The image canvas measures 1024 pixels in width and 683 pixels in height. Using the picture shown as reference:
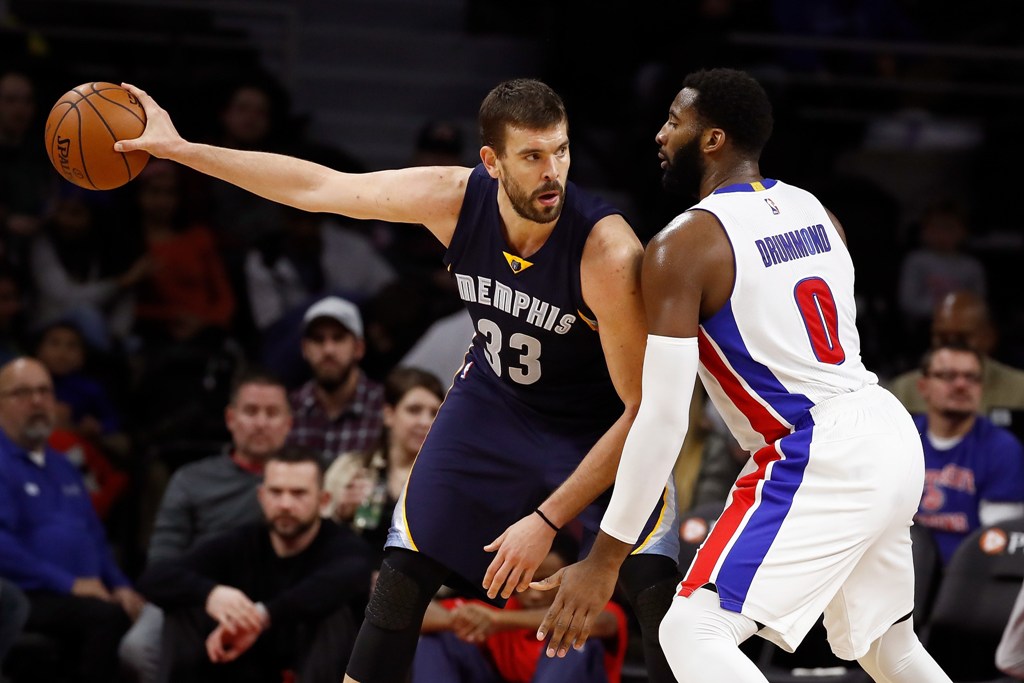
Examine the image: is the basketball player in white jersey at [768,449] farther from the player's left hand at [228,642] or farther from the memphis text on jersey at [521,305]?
the player's left hand at [228,642]

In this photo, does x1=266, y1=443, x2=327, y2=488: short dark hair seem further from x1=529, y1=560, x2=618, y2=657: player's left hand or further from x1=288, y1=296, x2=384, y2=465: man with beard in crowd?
x1=529, y1=560, x2=618, y2=657: player's left hand

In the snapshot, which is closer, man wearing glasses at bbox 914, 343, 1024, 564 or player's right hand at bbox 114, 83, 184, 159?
player's right hand at bbox 114, 83, 184, 159

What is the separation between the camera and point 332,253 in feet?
28.7

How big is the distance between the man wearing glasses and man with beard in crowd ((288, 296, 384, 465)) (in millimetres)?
2676

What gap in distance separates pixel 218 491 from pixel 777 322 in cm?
358

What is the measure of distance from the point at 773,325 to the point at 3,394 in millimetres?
4331

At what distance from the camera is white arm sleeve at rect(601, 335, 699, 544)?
3535 mm

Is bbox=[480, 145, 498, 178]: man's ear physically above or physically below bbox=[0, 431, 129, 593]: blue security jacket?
above

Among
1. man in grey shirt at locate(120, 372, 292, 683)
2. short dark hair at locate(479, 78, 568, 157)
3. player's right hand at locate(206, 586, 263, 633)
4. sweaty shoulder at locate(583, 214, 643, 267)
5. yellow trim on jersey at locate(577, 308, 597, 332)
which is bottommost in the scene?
player's right hand at locate(206, 586, 263, 633)

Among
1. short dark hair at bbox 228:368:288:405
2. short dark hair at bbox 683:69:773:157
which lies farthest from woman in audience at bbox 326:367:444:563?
short dark hair at bbox 683:69:773:157

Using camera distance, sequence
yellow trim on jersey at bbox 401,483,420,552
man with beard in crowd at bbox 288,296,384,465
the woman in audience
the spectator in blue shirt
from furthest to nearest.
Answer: man with beard in crowd at bbox 288,296,384,465
the woman in audience
the spectator in blue shirt
yellow trim on jersey at bbox 401,483,420,552

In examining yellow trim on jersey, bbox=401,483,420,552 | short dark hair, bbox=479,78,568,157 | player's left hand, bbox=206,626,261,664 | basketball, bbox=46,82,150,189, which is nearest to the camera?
short dark hair, bbox=479,78,568,157

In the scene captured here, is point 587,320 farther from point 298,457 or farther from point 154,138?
point 298,457

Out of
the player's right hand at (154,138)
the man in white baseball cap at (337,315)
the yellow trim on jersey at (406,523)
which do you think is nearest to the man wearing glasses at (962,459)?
the man in white baseball cap at (337,315)
